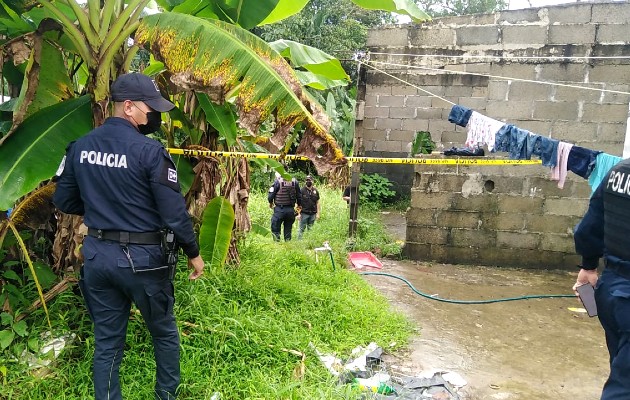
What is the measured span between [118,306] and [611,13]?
6.41 metres

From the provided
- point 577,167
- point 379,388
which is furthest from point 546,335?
point 379,388

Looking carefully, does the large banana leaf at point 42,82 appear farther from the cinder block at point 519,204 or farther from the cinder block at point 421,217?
the cinder block at point 519,204

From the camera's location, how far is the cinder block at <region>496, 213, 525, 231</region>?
6590mm

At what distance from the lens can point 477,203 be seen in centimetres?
670

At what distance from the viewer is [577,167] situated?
183 inches

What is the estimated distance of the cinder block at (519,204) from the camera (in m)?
6.51

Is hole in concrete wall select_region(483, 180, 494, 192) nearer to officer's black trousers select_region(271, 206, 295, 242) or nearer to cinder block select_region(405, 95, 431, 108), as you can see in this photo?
officer's black trousers select_region(271, 206, 295, 242)

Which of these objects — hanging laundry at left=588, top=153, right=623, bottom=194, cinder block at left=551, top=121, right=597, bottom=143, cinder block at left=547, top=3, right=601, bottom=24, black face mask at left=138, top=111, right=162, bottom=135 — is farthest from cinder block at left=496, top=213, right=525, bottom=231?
black face mask at left=138, top=111, right=162, bottom=135

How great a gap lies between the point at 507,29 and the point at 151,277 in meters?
5.99

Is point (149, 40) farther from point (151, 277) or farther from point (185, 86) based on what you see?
point (151, 277)

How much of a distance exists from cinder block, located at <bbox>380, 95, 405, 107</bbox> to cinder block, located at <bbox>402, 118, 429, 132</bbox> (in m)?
0.39

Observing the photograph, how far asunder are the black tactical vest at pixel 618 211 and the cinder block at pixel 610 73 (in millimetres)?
4276

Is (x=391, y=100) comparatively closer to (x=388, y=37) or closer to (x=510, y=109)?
(x=388, y=37)

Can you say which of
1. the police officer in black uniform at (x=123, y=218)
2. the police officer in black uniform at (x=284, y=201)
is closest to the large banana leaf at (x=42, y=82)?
the police officer in black uniform at (x=123, y=218)
